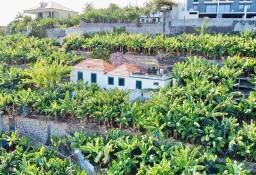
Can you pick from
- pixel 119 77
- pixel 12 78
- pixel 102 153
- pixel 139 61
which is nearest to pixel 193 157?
pixel 102 153

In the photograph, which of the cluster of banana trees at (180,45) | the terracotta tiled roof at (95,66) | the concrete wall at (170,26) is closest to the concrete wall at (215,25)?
the concrete wall at (170,26)

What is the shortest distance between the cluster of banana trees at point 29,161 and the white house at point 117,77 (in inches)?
312

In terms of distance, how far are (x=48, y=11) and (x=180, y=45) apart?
27632 millimetres

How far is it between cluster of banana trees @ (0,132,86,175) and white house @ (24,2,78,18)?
103 feet

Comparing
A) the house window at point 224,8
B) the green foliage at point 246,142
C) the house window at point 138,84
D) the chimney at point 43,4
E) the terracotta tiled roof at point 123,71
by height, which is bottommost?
the green foliage at point 246,142

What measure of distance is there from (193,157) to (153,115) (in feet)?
11.8

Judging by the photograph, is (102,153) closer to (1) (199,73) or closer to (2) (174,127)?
(2) (174,127)

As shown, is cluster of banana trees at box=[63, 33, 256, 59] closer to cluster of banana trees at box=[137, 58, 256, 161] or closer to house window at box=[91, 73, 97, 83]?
cluster of banana trees at box=[137, 58, 256, 161]

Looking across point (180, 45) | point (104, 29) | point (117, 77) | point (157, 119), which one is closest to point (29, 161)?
point (157, 119)

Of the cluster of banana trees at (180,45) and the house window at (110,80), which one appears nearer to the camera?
the house window at (110,80)

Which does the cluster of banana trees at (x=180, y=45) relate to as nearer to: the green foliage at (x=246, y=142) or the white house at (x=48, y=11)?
the green foliage at (x=246, y=142)

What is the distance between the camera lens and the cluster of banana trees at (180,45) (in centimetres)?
2380

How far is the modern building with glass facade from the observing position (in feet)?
111

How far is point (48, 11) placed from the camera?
4491cm
